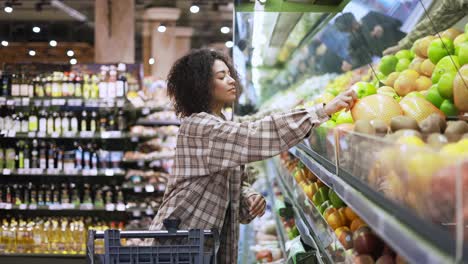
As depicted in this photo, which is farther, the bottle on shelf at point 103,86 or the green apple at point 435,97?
the bottle on shelf at point 103,86

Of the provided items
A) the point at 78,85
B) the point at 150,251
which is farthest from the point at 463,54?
the point at 78,85

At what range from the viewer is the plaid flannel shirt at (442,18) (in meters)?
2.59

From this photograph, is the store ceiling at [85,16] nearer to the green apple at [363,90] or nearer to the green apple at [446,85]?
the green apple at [363,90]

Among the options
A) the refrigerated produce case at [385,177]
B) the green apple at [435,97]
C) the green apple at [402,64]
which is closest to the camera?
the refrigerated produce case at [385,177]

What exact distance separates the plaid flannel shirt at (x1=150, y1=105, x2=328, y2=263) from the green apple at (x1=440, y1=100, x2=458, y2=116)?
415 millimetres

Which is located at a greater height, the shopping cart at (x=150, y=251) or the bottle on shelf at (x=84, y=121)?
the bottle on shelf at (x=84, y=121)

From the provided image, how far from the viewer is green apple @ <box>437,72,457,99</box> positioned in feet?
6.41

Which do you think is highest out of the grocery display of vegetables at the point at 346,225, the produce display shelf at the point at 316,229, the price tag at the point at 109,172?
the grocery display of vegetables at the point at 346,225

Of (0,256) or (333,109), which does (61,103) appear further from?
(333,109)

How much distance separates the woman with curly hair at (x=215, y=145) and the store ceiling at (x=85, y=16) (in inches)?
180

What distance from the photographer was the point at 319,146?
7.66 ft

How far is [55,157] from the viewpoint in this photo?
21.1ft

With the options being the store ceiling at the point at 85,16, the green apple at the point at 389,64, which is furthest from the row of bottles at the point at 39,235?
the green apple at the point at 389,64

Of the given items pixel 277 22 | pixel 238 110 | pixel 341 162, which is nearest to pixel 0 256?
pixel 238 110
